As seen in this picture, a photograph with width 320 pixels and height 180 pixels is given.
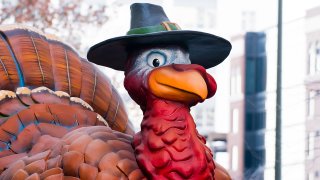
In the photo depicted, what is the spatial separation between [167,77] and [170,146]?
19cm

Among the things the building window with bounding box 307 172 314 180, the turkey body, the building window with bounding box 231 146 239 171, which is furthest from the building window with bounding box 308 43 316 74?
the turkey body

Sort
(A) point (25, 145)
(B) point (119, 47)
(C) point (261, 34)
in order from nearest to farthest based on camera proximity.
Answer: (B) point (119, 47) → (A) point (25, 145) → (C) point (261, 34)

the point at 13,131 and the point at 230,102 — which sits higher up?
the point at 13,131

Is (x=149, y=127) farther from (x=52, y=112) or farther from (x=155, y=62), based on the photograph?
(x=52, y=112)

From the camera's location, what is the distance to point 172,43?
102 inches

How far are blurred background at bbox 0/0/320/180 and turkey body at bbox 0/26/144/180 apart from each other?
453cm

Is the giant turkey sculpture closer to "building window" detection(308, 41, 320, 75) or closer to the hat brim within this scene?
the hat brim

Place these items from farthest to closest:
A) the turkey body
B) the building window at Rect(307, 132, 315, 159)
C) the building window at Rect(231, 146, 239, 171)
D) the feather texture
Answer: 1. the building window at Rect(231, 146, 239, 171)
2. the building window at Rect(307, 132, 315, 159)
3. the feather texture
4. the turkey body

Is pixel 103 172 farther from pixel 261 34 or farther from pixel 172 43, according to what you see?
pixel 261 34

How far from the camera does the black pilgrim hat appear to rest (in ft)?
8.34

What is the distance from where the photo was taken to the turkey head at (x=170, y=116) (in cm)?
248

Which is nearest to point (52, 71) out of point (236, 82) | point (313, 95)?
point (313, 95)

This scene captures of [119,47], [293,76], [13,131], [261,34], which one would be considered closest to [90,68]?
[13,131]

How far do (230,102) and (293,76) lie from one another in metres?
2.63
